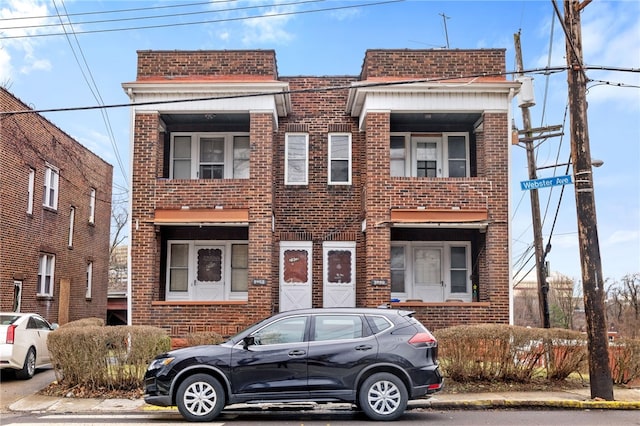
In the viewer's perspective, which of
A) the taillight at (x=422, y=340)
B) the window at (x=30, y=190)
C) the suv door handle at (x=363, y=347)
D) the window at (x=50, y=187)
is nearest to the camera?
the suv door handle at (x=363, y=347)

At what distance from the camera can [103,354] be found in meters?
11.3

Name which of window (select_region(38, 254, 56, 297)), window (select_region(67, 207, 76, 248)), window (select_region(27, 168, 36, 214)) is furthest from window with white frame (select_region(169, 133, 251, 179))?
window (select_region(67, 207, 76, 248))

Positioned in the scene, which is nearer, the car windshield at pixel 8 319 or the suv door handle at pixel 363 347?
the suv door handle at pixel 363 347

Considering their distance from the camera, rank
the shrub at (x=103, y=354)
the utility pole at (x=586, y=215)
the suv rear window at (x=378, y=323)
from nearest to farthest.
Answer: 1. the suv rear window at (x=378, y=323)
2. the utility pole at (x=586, y=215)
3. the shrub at (x=103, y=354)

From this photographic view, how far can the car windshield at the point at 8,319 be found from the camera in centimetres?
1330

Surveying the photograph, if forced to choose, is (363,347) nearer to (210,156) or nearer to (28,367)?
(28,367)

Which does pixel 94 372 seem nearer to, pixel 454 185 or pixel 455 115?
pixel 454 185

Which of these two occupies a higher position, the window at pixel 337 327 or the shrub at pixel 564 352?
the window at pixel 337 327

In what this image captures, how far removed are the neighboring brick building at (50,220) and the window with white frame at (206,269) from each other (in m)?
5.88

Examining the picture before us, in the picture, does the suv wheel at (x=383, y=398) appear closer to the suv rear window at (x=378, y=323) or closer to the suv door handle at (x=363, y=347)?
the suv door handle at (x=363, y=347)

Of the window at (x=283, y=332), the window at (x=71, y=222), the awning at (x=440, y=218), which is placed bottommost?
the window at (x=283, y=332)

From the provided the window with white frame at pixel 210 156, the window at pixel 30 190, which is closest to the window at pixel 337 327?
the window with white frame at pixel 210 156

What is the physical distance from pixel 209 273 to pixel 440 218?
6.58 m

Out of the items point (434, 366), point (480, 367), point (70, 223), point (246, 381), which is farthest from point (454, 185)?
point (70, 223)
